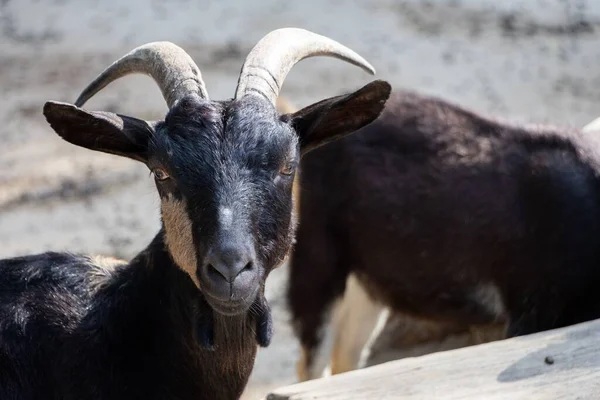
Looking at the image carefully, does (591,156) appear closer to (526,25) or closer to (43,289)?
(43,289)

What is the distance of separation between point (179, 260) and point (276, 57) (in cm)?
113

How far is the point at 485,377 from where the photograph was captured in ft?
14.8

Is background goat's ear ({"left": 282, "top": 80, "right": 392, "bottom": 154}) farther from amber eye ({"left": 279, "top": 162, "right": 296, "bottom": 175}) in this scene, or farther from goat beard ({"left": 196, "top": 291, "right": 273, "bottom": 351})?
goat beard ({"left": 196, "top": 291, "right": 273, "bottom": 351})

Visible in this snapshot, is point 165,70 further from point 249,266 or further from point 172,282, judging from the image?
point 249,266

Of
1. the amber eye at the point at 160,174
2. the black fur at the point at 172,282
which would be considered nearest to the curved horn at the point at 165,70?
the black fur at the point at 172,282

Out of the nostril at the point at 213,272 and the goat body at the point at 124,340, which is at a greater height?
the nostril at the point at 213,272

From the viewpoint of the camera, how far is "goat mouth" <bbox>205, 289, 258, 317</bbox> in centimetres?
399

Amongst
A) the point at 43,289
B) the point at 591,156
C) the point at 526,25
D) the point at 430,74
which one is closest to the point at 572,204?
the point at 591,156

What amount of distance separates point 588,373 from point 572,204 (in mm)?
2161

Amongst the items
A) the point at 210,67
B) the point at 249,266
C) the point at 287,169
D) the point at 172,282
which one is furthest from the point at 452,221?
the point at 210,67

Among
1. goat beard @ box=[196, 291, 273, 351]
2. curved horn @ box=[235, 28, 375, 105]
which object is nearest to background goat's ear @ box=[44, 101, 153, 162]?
curved horn @ box=[235, 28, 375, 105]

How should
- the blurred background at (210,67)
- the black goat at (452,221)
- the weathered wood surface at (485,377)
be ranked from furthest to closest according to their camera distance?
1. the blurred background at (210,67)
2. the black goat at (452,221)
3. the weathered wood surface at (485,377)

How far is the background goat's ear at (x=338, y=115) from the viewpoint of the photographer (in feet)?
15.0

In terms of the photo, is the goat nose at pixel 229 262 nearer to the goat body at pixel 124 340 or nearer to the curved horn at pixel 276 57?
the goat body at pixel 124 340
